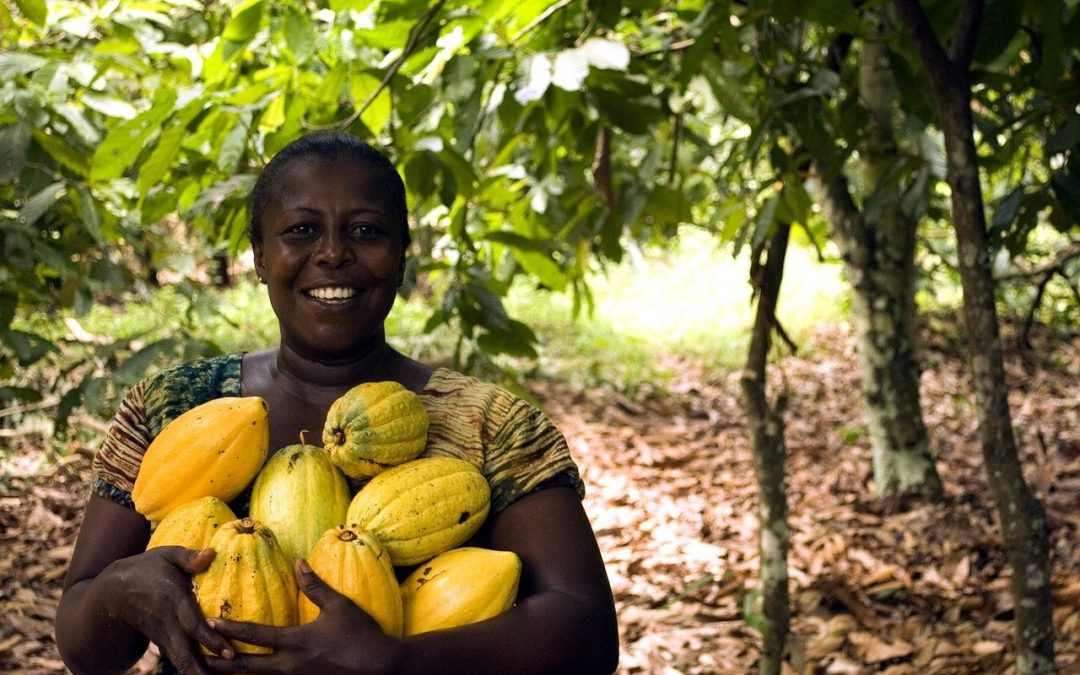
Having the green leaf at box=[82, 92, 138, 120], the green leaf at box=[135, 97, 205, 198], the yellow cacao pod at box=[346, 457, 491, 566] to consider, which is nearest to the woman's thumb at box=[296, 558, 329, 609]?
the yellow cacao pod at box=[346, 457, 491, 566]

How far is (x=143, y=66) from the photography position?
2533 mm

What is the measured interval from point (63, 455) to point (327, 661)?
12.9ft

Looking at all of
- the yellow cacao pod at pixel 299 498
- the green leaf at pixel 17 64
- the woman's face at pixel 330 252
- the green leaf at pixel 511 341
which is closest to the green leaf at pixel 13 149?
the green leaf at pixel 17 64

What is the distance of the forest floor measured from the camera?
9.89 ft

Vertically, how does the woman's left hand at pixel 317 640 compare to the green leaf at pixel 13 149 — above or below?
below

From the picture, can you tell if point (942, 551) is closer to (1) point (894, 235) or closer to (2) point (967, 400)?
(1) point (894, 235)

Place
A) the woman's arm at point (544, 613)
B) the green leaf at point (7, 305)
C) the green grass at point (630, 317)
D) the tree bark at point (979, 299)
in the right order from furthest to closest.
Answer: the green grass at point (630, 317)
the green leaf at point (7, 305)
the tree bark at point (979, 299)
the woman's arm at point (544, 613)

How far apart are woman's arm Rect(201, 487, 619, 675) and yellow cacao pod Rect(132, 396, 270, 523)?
22 centimetres

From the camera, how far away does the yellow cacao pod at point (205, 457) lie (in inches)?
47.6

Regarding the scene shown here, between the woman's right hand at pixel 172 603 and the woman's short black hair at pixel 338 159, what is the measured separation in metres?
0.54

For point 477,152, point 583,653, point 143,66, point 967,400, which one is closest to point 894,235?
point 477,152

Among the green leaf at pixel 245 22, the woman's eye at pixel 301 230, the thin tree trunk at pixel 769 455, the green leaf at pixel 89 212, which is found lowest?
the thin tree trunk at pixel 769 455

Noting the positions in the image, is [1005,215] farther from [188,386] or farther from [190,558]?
[190,558]

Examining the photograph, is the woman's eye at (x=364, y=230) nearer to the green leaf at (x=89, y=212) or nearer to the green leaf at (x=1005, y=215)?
the green leaf at (x=1005, y=215)
